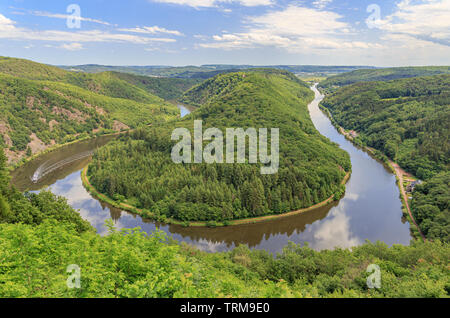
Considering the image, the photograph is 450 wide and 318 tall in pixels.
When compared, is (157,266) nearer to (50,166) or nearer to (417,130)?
(50,166)

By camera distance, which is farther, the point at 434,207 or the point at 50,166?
the point at 50,166

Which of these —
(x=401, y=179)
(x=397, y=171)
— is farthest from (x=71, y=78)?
(x=401, y=179)

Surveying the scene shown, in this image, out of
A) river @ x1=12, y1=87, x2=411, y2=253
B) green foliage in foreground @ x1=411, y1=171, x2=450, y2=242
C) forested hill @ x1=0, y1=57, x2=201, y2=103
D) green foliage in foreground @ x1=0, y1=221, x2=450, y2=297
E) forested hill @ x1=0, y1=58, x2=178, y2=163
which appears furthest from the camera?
forested hill @ x1=0, y1=57, x2=201, y2=103

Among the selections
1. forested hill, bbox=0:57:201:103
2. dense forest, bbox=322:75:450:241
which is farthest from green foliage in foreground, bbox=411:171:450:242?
forested hill, bbox=0:57:201:103

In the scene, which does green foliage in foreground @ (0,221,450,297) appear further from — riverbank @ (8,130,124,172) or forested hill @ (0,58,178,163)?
forested hill @ (0,58,178,163)

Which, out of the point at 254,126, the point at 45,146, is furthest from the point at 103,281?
the point at 45,146

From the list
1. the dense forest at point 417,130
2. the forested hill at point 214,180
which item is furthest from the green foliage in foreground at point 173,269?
the dense forest at point 417,130
